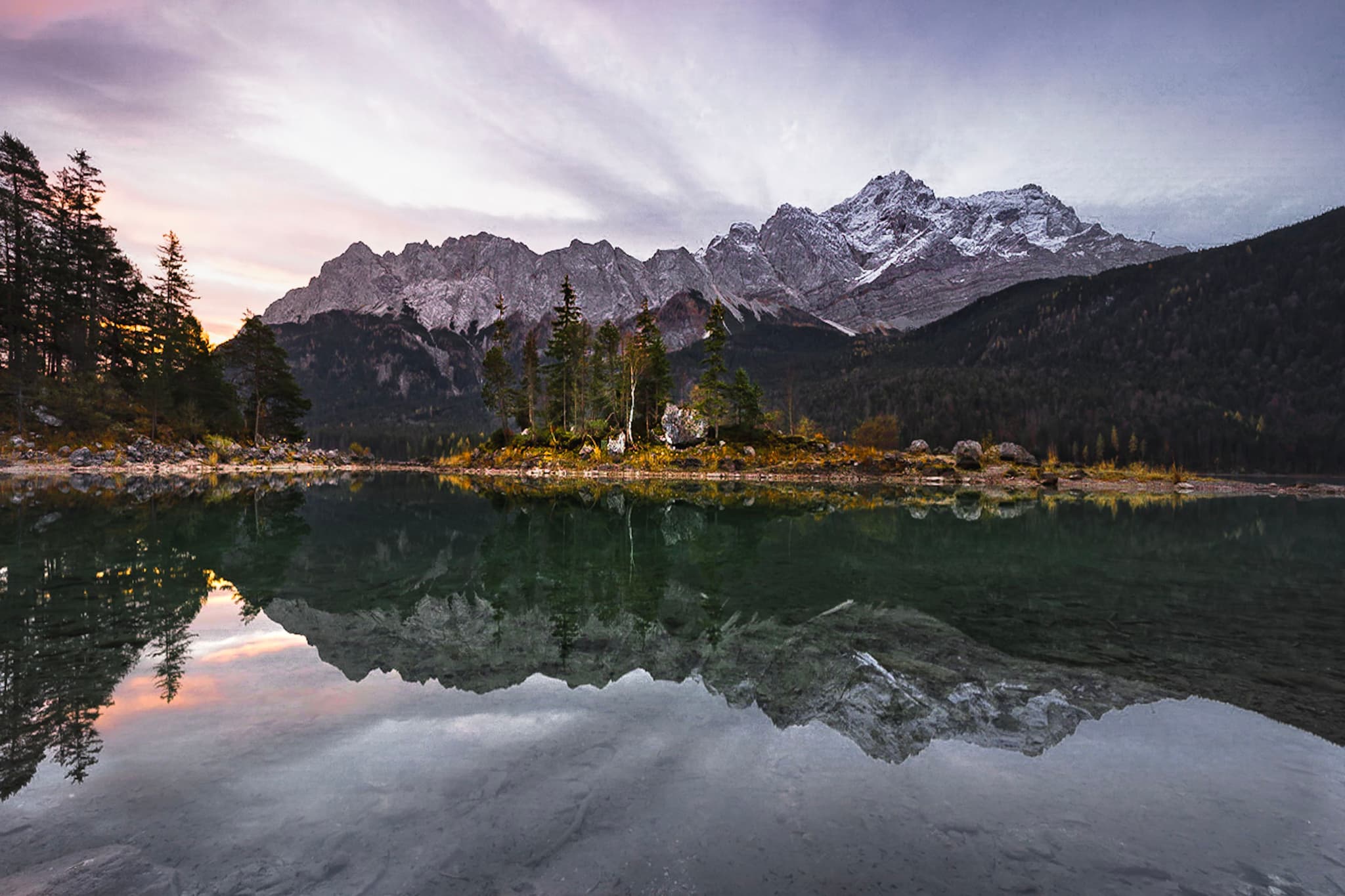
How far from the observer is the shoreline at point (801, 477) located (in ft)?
200

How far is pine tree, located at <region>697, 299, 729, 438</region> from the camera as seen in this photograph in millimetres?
72125

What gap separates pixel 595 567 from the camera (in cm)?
1822

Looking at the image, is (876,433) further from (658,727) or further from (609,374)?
(658,727)

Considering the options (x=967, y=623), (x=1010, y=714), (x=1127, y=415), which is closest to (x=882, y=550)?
(x=967, y=623)

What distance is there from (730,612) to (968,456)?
7231cm

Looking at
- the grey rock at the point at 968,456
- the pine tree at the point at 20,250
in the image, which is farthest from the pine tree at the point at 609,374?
the pine tree at the point at 20,250

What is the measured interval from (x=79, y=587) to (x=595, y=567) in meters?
12.4

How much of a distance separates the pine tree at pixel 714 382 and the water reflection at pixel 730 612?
44.7m

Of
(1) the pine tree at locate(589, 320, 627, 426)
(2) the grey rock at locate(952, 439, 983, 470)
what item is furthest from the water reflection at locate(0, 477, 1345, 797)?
(1) the pine tree at locate(589, 320, 627, 426)

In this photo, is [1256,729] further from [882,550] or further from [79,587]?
[79,587]

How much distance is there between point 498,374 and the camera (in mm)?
78062

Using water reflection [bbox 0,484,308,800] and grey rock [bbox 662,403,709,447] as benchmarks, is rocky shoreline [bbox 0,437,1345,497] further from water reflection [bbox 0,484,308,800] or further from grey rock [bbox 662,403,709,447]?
water reflection [bbox 0,484,308,800]

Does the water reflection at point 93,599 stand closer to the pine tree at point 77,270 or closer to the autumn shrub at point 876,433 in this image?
the pine tree at point 77,270

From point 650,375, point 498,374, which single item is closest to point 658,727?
point 650,375
